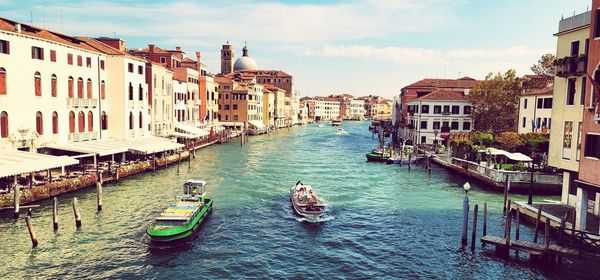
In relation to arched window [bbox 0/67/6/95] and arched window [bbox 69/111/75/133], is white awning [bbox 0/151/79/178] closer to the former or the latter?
arched window [bbox 0/67/6/95]

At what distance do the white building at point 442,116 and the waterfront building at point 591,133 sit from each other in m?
38.8

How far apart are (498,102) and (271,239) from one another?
1620 inches

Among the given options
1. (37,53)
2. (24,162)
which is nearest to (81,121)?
(37,53)

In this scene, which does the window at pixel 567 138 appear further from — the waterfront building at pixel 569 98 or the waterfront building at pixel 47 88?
the waterfront building at pixel 47 88

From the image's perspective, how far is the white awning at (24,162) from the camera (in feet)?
73.9

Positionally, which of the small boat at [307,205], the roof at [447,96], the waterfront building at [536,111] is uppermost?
the roof at [447,96]

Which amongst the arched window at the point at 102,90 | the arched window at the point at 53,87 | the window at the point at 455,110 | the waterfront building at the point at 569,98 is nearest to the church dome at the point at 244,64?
the window at the point at 455,110

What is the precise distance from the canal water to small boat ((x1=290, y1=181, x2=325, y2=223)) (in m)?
0.47

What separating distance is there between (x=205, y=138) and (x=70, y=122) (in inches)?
1212

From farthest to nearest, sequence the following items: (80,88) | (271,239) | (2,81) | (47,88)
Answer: (80,88), (47,88), (2,81), (271,239)

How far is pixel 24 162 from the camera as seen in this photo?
78.6 ft

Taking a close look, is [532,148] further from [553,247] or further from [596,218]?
[553,247]

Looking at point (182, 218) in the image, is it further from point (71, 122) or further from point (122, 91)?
point (122, 91)

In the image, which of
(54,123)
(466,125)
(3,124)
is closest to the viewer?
(3,124)
